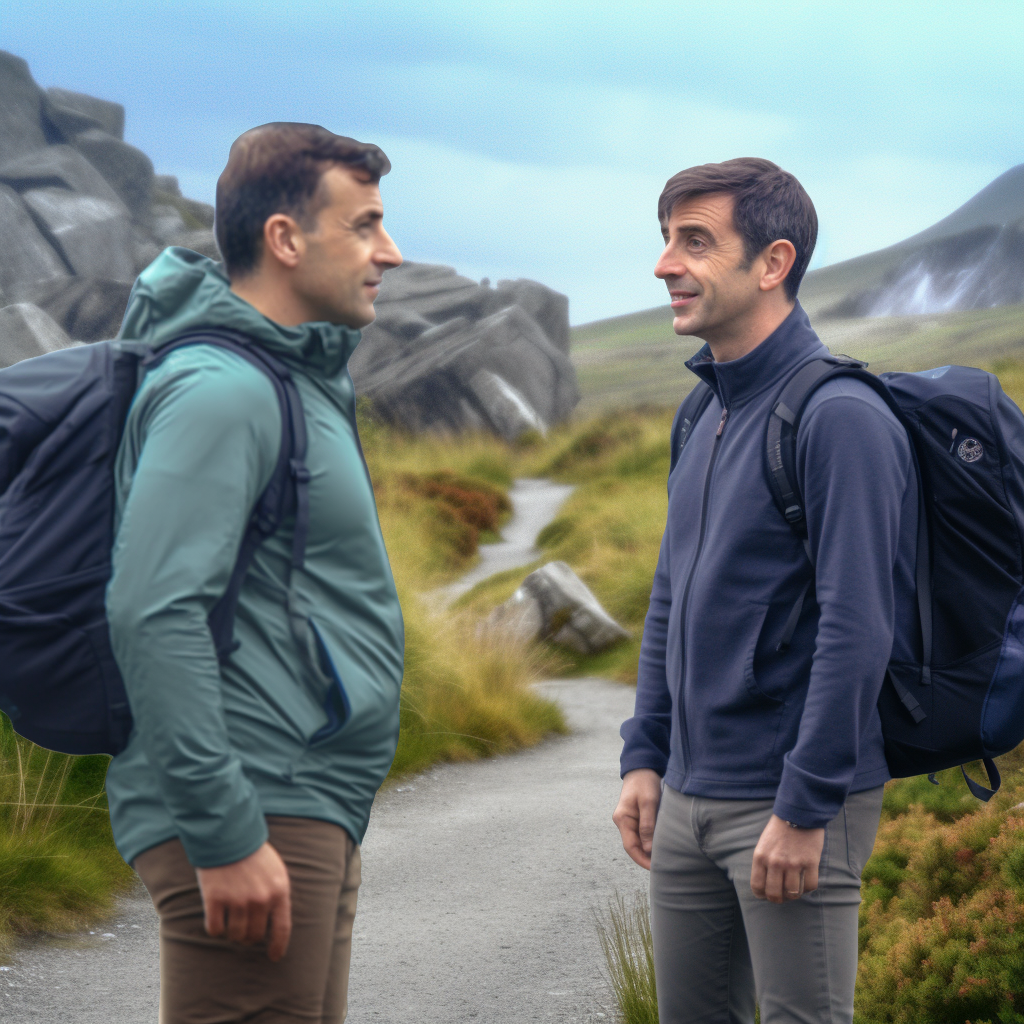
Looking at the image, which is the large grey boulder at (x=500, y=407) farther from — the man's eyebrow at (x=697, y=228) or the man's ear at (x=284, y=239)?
the man's ear at (x=284, y=239)

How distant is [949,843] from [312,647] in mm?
3115

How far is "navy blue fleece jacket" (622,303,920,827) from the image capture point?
1.78 meters

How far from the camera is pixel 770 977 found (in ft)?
6.06

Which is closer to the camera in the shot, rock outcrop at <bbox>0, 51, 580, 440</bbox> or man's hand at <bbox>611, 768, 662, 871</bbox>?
man's hand at <bbox>611, 768, 662, 871</bbox>

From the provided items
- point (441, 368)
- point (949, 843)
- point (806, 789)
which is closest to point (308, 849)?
point (806, 789)

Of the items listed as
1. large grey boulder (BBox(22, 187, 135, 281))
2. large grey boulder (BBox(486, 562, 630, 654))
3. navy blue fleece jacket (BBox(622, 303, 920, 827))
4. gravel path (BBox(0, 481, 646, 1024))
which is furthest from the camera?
large grey boulder (BBox(22, 187, 135, 281))

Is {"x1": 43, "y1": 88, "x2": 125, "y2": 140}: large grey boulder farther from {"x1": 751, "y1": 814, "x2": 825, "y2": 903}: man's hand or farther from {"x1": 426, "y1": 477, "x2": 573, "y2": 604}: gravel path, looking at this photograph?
{"x1": 751, "y1": 814, "x2": 825, "y2": 903}: man's hand

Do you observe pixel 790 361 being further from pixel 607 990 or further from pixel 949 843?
pixel 607 990

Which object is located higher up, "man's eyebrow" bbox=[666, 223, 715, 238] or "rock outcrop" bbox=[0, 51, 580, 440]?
"rock outcrop" bbox=[0, 51, 580, 440]

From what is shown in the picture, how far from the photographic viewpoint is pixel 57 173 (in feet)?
159

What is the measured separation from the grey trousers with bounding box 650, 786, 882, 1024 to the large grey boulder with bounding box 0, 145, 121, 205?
168 ft

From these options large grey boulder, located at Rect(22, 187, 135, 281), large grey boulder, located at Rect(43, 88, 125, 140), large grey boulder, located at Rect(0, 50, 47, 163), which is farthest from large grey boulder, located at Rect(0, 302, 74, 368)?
large grey boulder, located at Rect(43, 88, 125, 140)

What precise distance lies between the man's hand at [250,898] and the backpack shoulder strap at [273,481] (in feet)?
0.86

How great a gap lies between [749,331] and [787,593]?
1.77ft
